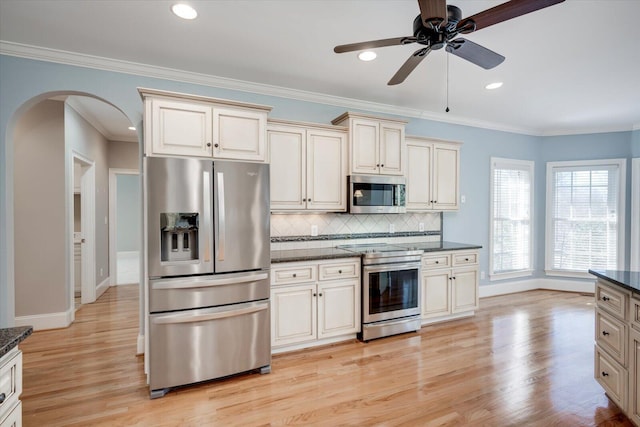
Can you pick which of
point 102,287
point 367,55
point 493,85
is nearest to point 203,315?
point 367,55

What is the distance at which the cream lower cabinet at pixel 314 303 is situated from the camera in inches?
116

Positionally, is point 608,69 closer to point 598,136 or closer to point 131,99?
point 598,136

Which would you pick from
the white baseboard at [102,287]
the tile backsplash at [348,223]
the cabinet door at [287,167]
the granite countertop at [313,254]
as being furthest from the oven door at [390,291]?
the white baseboard at [102,287]

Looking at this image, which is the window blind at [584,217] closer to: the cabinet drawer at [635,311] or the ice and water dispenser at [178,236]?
the cabinet drawer at [635,311]

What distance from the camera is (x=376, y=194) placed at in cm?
363

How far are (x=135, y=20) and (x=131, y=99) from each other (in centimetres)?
87

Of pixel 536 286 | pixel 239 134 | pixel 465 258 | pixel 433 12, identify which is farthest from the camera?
pixel 536 286

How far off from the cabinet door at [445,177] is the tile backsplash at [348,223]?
348 mm

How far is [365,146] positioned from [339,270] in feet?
4.67

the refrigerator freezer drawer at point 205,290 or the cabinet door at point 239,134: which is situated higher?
the cabinet door at point 239,134

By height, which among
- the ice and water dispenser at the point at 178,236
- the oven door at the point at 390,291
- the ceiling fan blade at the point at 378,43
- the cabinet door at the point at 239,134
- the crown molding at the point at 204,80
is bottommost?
the oven door at the point at 390,291

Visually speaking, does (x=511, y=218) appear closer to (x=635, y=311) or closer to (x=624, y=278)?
(x=624, y=278)

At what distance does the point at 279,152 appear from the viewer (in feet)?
10.6

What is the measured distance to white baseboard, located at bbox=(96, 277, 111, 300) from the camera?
16.7 feet
